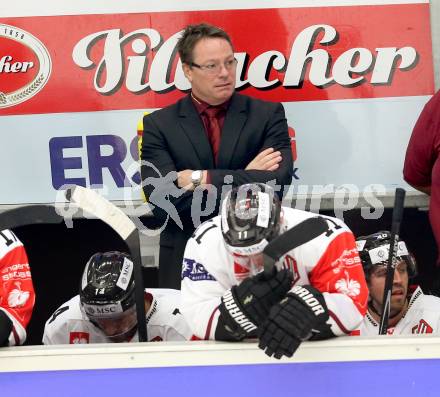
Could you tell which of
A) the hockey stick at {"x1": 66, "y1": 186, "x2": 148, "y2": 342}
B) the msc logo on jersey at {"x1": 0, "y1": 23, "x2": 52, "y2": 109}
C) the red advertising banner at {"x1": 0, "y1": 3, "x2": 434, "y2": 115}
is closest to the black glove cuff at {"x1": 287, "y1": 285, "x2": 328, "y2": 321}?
the hockey stick at {"x1": 66, "y1": 186, "x2": 148, "y2": 342}

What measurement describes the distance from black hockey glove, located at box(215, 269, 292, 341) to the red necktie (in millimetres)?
1199

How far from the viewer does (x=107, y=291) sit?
13.4ft

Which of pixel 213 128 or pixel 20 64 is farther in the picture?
pixel 20 64

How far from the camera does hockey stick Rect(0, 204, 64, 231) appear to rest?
10.0 ft

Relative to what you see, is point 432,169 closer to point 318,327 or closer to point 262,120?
point 262,120

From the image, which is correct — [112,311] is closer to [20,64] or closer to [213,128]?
[213,128]

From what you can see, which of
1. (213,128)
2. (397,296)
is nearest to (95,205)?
(213,128)

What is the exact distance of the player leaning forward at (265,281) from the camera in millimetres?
2945

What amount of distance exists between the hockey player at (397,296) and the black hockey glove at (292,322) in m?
1.31

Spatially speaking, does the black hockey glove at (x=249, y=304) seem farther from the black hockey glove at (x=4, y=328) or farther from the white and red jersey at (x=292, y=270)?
the black hockey glove at (x=4, y=328)

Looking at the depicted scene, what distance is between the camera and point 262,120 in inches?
164

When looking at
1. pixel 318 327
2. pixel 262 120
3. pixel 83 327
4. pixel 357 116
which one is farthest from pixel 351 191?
pixel 318 327

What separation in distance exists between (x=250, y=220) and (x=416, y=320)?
4.86 ft

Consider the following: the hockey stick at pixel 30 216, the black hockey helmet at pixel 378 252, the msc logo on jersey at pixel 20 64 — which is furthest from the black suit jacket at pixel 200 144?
the hockey stick at pixel 30 216
